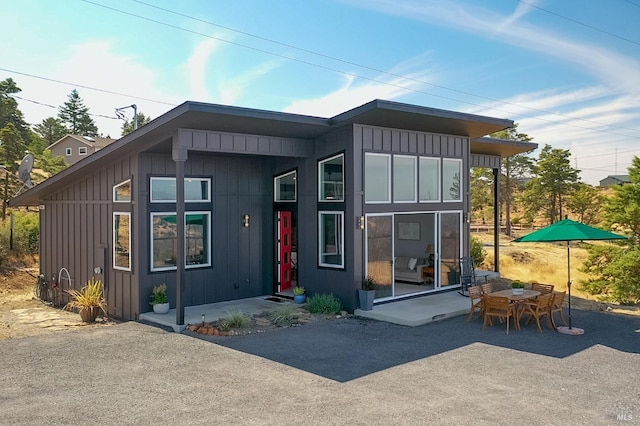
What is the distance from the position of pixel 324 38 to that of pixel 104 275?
38.7 ft

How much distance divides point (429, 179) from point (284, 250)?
368cm

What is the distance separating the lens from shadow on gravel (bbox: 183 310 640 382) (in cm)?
652

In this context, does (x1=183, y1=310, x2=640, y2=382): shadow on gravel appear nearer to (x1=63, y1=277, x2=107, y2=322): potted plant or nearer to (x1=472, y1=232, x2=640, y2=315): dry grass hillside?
(x1=63, y1=277, x2=107, y2=322): potted plant

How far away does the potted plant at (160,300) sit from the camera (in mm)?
9406

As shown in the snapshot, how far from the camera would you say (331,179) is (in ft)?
33.0

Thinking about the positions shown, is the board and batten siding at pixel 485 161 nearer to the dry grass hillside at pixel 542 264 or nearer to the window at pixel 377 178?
the dry grass hillside at pixel 542 264

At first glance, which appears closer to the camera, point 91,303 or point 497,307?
point 497,307

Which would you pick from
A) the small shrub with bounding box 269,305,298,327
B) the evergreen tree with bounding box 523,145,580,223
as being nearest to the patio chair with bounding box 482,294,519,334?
the small shrub with bounding box 269,305,298,327

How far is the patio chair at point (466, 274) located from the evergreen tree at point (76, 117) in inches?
2032

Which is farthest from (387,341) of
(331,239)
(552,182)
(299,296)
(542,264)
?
(552,182)

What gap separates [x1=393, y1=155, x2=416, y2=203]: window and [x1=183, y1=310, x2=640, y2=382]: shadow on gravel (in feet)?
9.21

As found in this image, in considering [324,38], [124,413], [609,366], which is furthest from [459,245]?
[324,38]

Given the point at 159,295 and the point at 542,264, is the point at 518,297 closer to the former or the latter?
the point at 159,295

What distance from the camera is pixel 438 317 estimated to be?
29.8 ft
